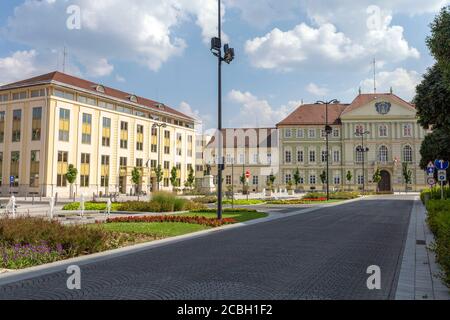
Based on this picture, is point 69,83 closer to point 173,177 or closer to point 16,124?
point 16,124

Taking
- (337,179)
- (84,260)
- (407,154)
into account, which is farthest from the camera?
(337,179)

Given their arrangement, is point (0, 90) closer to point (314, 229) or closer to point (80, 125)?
point (80, 125)

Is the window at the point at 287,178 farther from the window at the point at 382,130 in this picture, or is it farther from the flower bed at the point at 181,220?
the flower bed at the point at 181,220

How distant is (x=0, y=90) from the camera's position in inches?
2333

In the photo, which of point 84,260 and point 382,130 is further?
point 382,130

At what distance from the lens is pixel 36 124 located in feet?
182

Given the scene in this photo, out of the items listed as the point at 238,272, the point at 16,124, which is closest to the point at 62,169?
the point at 16,124

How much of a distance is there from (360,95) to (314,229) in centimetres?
7792

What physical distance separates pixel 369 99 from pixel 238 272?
8499cm

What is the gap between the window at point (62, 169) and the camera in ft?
182
